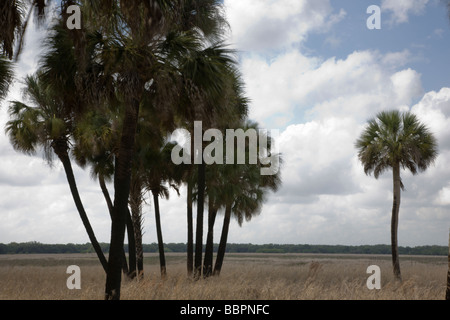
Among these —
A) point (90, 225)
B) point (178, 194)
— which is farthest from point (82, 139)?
point (178, 194)

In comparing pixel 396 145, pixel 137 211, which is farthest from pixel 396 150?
pixel 137 211

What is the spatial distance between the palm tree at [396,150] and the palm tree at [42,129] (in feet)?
60.6

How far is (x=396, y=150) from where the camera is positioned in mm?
28875

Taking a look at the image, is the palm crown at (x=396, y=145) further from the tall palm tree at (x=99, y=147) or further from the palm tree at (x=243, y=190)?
the tall palm tree at (x=99, y=147)

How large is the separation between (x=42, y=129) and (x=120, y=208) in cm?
950

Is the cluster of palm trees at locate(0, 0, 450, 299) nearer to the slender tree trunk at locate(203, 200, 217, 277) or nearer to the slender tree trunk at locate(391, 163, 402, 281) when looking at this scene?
the slender tree trunk at locate(203, 200, 217, 277)

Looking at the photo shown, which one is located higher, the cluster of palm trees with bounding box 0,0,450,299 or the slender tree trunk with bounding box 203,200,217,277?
the cluster of palm trees with bounding box 0,0,450,299

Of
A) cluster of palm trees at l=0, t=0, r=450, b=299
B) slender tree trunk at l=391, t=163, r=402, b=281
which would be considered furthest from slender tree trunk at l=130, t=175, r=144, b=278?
slender tree trunk at l=391, t=163, r=402, b=281

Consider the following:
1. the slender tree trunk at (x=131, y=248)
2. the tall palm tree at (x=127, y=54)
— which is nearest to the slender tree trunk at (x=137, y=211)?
the slender tree trunk at (x=131, y=248)

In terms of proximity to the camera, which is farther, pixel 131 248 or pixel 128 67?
pixel 131 248

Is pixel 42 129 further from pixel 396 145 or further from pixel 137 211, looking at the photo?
pixel 396 145

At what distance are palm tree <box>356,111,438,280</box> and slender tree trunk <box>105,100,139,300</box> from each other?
20.8 m

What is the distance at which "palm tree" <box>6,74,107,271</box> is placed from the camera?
781 inches
